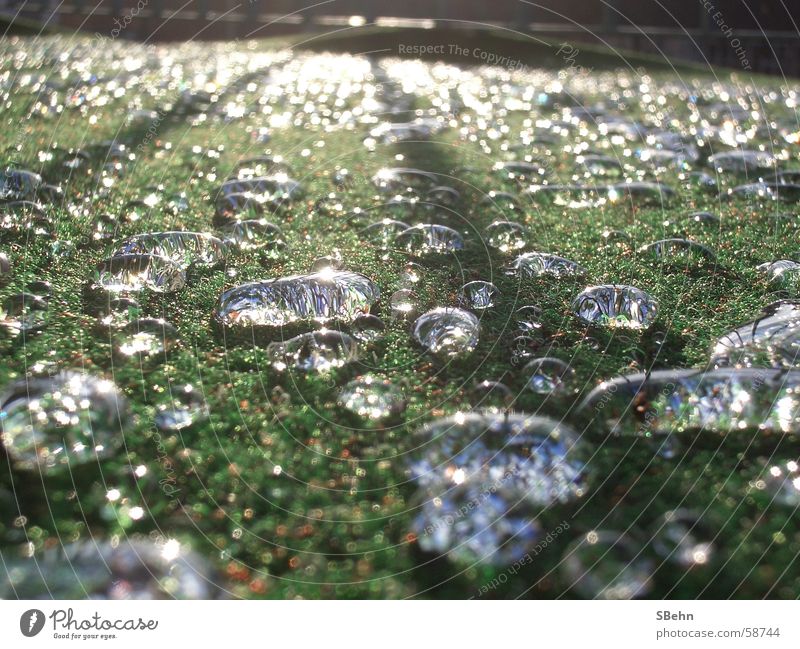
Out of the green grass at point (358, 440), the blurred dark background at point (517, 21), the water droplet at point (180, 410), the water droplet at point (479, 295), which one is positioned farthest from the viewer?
the blurred dark background at point (517, 21)

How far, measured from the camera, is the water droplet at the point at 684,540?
0.43 metres

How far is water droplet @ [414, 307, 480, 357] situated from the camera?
2.09 ft

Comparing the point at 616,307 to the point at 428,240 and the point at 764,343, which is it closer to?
the point at 764,343

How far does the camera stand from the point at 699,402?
1.80ft

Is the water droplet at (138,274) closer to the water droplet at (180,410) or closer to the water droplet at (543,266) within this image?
the water droplet at (180,410)

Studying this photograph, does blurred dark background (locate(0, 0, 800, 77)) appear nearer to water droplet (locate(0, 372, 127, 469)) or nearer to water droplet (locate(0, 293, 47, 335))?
water droplet (locate(0, 293, 47, 335))

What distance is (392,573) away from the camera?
1.34 ft

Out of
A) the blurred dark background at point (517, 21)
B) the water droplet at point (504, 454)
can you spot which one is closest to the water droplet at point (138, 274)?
the water droplet at point (504, 454)

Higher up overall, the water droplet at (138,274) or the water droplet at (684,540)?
the water droplet at (138,274)

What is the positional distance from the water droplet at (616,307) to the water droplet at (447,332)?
0.12 meters

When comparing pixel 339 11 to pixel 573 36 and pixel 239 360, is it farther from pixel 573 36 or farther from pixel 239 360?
pixel 239 360

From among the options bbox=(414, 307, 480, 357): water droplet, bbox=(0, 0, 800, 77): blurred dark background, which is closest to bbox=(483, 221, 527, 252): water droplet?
bbox=(414, 307, 480, 357): water droplet

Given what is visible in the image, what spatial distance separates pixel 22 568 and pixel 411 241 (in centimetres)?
60

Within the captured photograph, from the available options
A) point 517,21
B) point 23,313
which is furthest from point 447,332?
point 517,21
